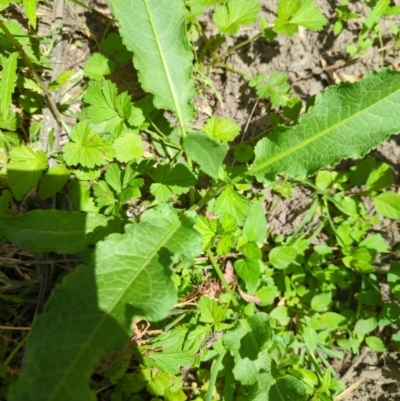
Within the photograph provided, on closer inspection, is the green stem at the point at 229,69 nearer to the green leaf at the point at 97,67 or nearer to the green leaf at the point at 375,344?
the green leaf at the point at 97,67

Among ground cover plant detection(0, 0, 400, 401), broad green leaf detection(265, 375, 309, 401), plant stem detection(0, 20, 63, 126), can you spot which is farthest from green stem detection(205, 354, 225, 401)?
plant stem detection(0, 20, 63, 126)

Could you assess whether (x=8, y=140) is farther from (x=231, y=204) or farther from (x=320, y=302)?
(x=320, y=302)

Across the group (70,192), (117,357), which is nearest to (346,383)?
(117,357)

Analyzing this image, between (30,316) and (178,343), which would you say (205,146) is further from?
(30,316)

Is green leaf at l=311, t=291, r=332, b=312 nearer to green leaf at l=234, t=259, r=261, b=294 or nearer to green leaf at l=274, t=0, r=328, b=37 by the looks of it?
green leaf at l=234, t=259, r=261, b=294

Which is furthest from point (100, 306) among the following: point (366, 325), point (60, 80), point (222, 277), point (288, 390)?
point (366, 325)
